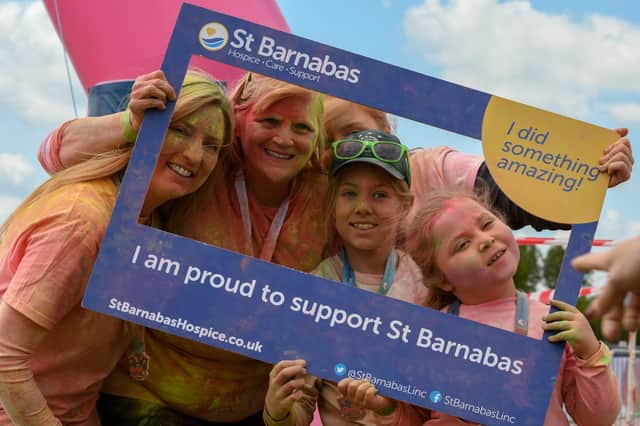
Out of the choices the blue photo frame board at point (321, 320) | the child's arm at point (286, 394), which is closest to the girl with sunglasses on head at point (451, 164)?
the blue photo frame board at point (321, 320)

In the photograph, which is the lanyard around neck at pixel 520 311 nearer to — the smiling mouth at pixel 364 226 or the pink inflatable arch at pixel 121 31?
the smiling mouth at pixel 364 226

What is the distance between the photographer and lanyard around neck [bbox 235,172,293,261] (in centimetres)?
275

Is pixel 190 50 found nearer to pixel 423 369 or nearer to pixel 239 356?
pixel 239 356

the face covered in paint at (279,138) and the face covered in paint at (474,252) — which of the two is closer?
the face covered in paint at (474,252)

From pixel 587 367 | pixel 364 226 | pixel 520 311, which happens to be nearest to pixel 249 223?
pixel 364 226

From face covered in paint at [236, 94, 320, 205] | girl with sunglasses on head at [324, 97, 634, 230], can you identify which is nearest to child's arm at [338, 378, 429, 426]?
girl with sunglasses on head at [324, 97, 634, 230]

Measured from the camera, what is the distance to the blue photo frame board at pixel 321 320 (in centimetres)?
250

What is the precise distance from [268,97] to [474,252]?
2.77 feet

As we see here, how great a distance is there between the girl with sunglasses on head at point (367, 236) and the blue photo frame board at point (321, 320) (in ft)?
0.38

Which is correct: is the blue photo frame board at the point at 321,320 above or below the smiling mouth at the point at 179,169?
below

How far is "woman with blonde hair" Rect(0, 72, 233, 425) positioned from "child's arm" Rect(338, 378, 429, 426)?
0.82 m

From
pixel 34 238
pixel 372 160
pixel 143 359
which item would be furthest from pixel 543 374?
pixel 34 238

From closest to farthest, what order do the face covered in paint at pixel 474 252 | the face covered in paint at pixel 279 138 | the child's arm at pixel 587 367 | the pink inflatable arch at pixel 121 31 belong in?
1. the child's arm at pixel 587 367
2. the face covered in paint at pixel 474 252
3. the face covered in paint at pixel 279 138
4. the pink inflatable arch at pixel 121 31

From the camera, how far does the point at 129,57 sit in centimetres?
360
